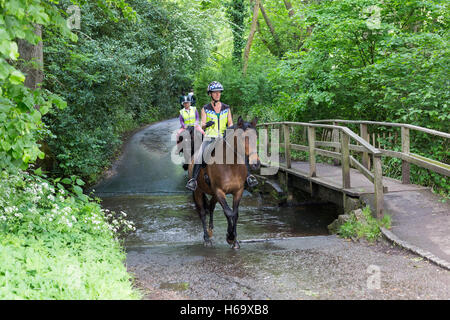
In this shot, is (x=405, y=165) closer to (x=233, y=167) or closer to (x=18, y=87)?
(x=233, y=167)

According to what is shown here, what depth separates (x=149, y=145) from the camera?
68.7 ft

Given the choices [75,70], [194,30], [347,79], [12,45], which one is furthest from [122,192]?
[194,30]

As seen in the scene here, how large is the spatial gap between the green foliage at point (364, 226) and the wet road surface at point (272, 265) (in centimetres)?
23

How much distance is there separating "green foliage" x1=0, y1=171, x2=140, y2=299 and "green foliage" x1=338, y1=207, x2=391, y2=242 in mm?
4033

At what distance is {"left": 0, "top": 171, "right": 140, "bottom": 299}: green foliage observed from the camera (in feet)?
13.2

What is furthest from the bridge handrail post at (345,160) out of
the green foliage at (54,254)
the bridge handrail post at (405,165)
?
the green foliage at (54,254)

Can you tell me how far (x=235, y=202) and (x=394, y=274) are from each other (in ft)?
9.83

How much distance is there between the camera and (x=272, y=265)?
5.84 m

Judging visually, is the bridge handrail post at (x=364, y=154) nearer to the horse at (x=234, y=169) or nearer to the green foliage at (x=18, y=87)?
the horse at (x=234, y=169)

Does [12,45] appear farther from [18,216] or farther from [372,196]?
[372,196]

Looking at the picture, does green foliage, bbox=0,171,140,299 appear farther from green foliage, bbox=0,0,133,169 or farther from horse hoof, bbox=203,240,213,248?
horse hoof, bbox=203,240,213,248

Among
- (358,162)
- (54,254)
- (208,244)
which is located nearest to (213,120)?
(208,244)

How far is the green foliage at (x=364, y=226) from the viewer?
7062 mm

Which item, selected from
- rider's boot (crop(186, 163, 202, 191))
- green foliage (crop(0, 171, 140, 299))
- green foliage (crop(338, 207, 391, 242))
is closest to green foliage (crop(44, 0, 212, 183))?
rider's boot (crop(186, 163, 202, 191))
